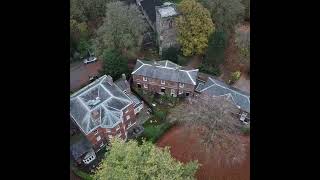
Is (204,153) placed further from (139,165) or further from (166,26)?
(166,26)

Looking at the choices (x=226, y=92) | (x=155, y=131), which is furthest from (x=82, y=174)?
(x=226, y=92)

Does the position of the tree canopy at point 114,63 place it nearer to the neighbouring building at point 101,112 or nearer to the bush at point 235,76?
the neighbouring building at point 101,112

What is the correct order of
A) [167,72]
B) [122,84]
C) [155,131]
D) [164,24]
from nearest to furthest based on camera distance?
[155,131] → [122,84] → [167,72] → [164,24]

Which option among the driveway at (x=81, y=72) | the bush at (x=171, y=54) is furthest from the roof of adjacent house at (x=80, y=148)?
the bush at (x=171, y=54)

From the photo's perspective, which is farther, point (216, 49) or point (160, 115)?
point (216, 49)

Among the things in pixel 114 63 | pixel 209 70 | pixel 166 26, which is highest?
pixel 166 26

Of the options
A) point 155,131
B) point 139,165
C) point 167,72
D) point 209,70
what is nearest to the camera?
point 139,165

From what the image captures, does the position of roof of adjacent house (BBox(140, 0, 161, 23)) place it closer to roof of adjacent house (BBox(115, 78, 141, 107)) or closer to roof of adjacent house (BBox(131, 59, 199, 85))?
roof of adjacent house (BBox(131, 59, 199, 85))

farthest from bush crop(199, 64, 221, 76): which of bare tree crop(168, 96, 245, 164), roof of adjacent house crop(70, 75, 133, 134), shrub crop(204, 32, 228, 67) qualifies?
roof of adjacent house crop(70, 75, 133, 134)
